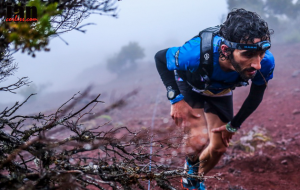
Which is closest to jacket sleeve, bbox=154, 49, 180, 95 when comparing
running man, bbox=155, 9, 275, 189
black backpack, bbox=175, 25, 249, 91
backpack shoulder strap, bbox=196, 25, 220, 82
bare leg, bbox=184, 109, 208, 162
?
running man, bbox=155, 9, 275, 189

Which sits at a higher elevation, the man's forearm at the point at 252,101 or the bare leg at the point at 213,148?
the man's forearm at the point at 252,101

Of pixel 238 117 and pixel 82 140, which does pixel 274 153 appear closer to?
pixel 238 117

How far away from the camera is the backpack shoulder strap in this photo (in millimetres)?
2496

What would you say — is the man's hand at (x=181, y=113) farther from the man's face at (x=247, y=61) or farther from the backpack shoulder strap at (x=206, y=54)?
the man's face at (x=247, y=61)

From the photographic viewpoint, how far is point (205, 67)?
2.55 metres

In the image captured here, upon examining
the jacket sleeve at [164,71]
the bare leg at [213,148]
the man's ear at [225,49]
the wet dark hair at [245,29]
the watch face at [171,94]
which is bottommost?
the bare leg at [213,148]

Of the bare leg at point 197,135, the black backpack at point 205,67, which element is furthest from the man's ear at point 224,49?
the bare leg at point 197,135

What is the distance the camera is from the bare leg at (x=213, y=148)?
3.00m

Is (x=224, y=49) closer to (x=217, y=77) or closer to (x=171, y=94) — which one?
(x=217, y=77)

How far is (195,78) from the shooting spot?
274 cm

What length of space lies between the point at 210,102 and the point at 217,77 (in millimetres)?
616

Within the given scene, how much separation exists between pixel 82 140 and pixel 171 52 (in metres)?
1.75

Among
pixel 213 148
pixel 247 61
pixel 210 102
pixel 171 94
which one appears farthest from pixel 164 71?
pixel 213 148

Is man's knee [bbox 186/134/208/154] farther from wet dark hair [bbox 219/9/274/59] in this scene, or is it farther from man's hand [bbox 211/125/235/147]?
wet dark hair [bbox 219/9/274/59]
